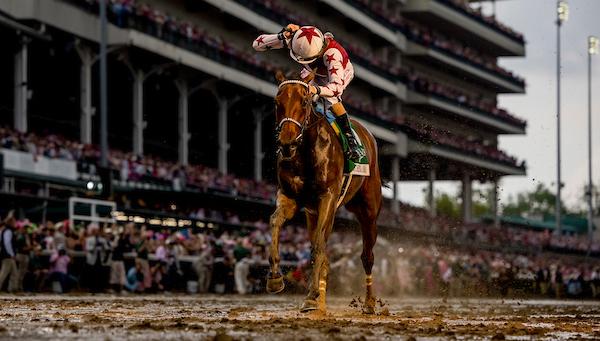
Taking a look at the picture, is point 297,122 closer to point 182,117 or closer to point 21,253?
point 21,253

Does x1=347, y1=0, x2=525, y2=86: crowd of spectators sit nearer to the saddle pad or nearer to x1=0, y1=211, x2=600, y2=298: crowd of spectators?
x1=0, y1=211, x2=600, y2=298: crowd of spectators

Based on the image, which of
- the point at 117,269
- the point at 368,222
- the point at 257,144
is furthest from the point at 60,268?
the point at 257,144

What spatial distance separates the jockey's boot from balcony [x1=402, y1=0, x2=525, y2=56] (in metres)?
76.0

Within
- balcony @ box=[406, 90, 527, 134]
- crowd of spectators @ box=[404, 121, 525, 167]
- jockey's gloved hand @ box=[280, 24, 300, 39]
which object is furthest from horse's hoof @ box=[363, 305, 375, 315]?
balcony @ box=[406, 90, 527, 134]

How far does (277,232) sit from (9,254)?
13030 mm

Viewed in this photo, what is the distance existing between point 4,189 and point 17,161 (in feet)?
2.48

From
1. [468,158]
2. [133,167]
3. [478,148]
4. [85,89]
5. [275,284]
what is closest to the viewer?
[275,284]

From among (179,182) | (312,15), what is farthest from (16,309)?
(312,15)

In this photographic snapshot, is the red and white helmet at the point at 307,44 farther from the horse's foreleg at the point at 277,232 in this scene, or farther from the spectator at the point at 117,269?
the spectator at the point at 117,269

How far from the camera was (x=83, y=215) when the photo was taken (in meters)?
31.9

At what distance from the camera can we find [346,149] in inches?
601

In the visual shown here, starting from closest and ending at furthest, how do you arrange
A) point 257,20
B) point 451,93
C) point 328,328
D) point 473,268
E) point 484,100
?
point 328,328, point 473,268, point 257,20, point 451,93, point 484,100

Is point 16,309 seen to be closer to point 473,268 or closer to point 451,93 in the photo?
point 473,268

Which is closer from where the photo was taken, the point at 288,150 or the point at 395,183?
the point at 288,150
